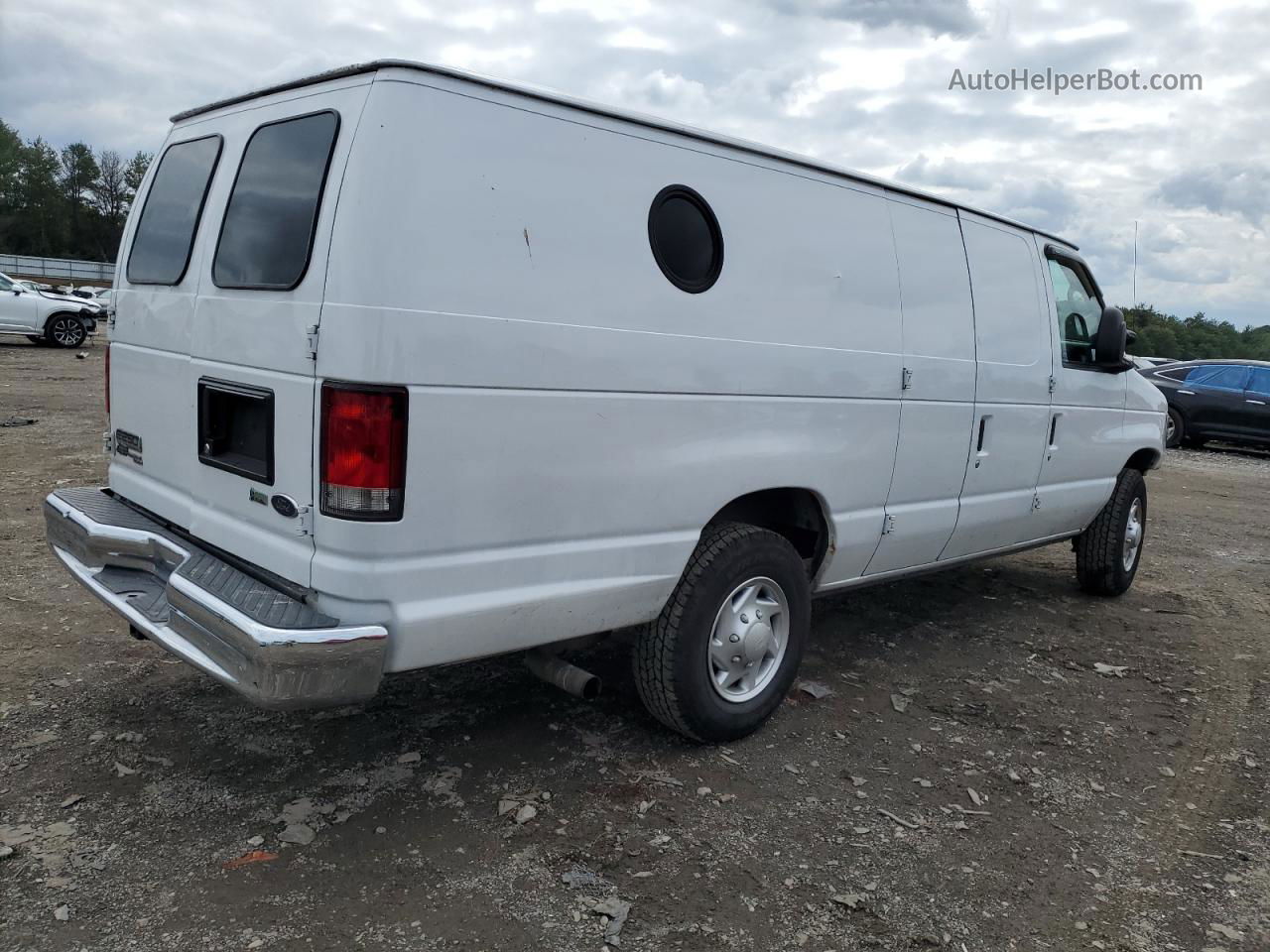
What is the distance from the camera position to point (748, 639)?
12.5 feet

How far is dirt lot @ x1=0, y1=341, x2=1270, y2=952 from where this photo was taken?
2.79m

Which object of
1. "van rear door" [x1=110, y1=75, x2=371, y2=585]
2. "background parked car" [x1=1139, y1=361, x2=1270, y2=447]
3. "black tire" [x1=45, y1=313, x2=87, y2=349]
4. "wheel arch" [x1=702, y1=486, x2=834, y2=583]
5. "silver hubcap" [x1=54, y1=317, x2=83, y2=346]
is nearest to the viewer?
"van rear door" [x1=110, y1=75, x2=371, y2=585]

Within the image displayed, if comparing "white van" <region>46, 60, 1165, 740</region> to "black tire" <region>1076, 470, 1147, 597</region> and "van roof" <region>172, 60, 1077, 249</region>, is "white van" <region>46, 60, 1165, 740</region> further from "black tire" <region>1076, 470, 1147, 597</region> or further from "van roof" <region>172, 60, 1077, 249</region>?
"black tire" <region>1076, 470, 1147, 597</region>

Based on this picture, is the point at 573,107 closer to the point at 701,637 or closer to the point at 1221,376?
the point at 701,637

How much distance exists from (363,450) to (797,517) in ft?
6.72

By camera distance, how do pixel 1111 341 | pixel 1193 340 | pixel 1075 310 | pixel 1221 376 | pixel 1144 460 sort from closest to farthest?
pixel 1111 341 < pixel 1075 310 < pixel 1144 460 < pixel 1221 376 < pixel 1193 340

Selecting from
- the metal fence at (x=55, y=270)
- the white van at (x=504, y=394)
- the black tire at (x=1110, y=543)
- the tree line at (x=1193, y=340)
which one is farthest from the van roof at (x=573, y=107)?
the metal fence at (x=55, y=270)

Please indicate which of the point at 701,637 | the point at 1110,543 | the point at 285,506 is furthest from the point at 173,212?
the point at 1110,543

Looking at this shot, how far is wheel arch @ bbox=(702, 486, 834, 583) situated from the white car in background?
2023cm

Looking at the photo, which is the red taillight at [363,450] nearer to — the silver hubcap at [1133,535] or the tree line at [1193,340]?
the silver hubcap at [1133,535]

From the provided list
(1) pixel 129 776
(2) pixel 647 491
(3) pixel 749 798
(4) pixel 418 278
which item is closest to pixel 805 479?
(2) pixel 647 491

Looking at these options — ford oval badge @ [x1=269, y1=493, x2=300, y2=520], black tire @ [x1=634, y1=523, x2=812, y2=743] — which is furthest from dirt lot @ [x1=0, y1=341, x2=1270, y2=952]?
ford oval badge @ [x1=269, y1=493, x2=300, y2=520]

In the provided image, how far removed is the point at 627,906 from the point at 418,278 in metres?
1.87

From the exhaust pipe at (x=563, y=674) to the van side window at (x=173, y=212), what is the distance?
186 cm
